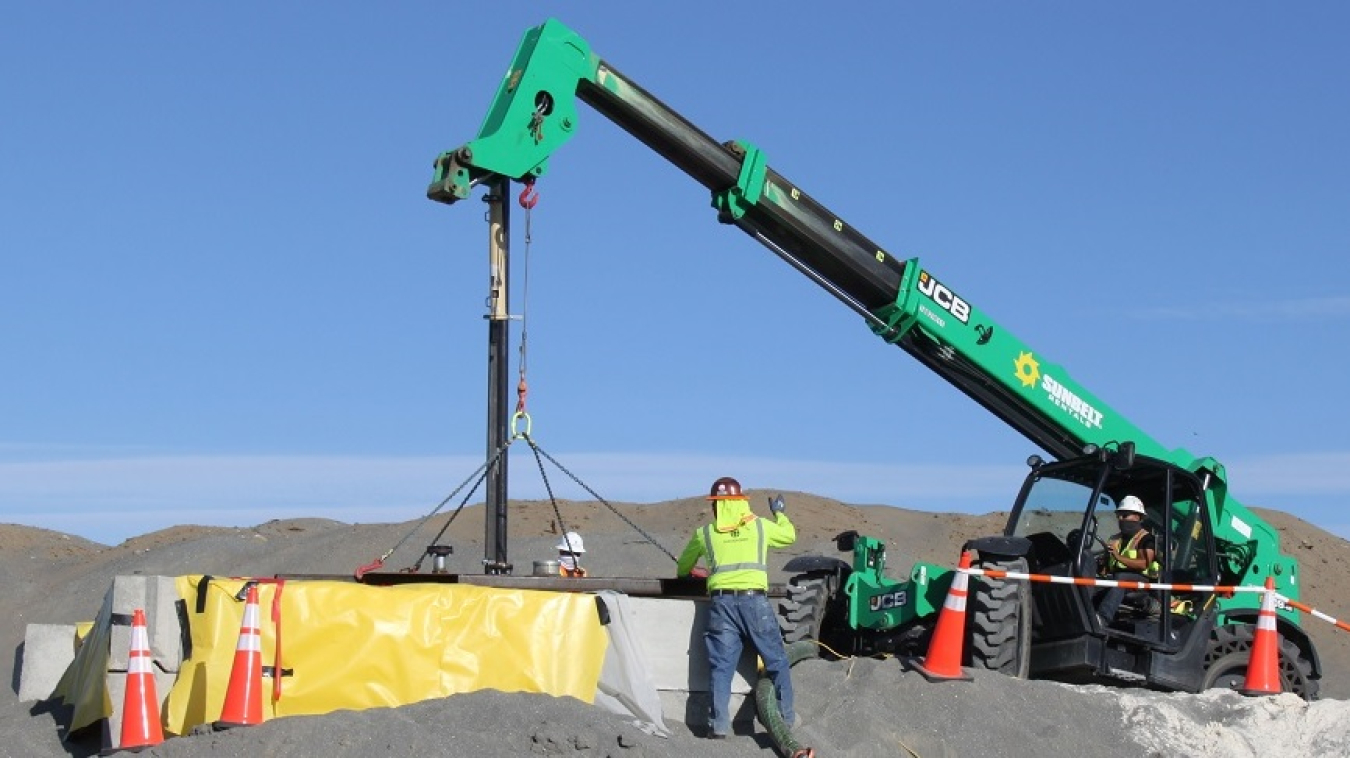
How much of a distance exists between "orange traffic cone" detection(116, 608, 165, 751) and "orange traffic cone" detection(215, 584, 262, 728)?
20.0 inches

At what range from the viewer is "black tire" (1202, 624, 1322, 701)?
14.0 meters

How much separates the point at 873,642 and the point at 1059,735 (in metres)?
2.64

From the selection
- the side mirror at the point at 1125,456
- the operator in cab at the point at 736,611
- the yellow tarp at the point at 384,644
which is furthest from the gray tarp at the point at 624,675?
the side mirror at the point at 1125,456

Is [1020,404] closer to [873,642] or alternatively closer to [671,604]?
[873,642]

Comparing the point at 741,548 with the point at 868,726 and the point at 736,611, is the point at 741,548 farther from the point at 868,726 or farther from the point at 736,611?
the point at 868,726

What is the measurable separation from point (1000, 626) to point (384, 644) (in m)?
4.62

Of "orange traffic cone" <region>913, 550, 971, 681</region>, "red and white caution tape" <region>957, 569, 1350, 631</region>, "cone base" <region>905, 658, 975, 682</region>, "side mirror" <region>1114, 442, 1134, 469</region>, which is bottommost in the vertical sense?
"cone base" <region>905, 658, 975, 682</region>

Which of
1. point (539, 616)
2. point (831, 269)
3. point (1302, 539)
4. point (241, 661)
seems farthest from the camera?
point (1302, 539)

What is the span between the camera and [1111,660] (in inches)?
532

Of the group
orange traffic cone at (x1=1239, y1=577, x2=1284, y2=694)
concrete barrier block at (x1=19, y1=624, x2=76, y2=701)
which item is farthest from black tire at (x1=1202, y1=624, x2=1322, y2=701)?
concrete barrier block at (x1=19, y1=624, x2=76, y2=701)

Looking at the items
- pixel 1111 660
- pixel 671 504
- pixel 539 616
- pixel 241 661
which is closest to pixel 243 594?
pixel 241 661

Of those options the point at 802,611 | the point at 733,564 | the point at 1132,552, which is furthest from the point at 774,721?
the point at 1132,552

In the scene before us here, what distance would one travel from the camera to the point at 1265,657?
13.8 meters

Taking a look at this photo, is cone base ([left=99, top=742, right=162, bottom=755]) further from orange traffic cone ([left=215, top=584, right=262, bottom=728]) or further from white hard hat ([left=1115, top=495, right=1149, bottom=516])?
white hard hat ([left=1115, top=495, right=1149, bottom=516])
